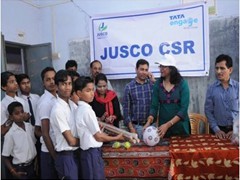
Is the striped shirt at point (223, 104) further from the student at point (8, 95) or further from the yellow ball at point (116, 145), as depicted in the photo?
the student at point (8, 95)

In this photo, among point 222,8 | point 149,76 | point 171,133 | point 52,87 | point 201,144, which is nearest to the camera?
point 201,144

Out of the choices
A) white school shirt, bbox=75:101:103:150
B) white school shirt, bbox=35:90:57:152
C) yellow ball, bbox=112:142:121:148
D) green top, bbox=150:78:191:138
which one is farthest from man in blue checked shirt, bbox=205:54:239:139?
white school shirt, bbox=35:90:57:152

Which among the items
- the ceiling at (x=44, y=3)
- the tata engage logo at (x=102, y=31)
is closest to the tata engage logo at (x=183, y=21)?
the tata engage logo at (x=102, y=31)

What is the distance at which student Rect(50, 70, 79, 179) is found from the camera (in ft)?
6.15

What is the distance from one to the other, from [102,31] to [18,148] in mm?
2169

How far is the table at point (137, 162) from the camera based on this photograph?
82.2 inches

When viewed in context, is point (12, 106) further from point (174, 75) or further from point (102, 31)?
point (102, 31)

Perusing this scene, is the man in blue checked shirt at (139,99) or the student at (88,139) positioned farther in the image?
the man in blue checked shirt at (139,99)

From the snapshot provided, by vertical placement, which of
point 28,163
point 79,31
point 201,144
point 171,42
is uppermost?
point 79,31

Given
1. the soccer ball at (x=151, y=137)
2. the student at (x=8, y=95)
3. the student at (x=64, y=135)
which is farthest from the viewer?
the student at (x=8, y=95)

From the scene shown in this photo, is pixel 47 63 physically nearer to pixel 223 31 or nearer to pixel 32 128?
pixel 32 128

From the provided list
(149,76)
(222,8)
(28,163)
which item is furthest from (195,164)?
(222,8)

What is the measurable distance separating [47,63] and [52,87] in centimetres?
204

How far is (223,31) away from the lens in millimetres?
3498
